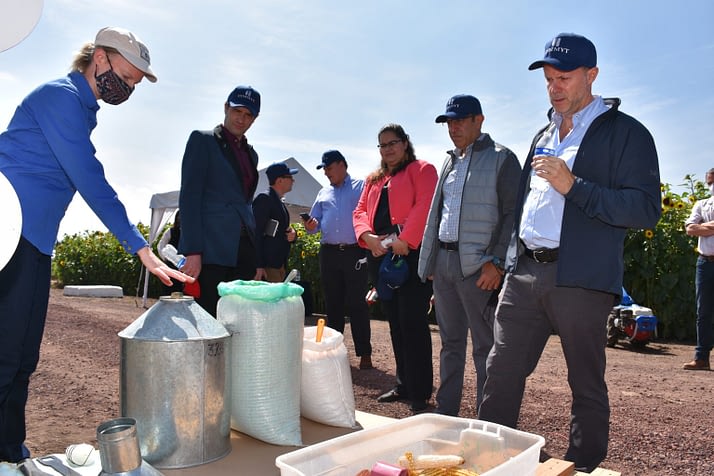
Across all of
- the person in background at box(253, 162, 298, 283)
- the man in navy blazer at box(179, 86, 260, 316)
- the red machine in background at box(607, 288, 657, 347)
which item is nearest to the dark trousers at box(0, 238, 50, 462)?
the man in navy blazer at box(179, 86, 260, 316)

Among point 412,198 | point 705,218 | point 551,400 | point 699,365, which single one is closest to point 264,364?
point 412,198

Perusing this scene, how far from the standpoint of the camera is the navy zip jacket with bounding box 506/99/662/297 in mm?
2336

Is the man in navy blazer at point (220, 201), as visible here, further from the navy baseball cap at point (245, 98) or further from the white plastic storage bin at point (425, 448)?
the white plastic storage bin at point (425, 448)

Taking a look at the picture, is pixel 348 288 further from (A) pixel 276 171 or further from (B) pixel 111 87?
(B) pixel 111 87

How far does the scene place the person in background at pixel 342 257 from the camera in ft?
18.4

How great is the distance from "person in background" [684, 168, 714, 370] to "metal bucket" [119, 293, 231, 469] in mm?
6132

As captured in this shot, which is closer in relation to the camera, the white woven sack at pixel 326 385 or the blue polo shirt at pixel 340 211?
the white woven sack at pixel 326 385

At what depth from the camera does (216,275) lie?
11.2 feet

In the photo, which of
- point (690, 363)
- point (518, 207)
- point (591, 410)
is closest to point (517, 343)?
point (591, 410)

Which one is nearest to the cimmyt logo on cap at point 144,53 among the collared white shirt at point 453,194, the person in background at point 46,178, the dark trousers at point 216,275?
A: the person in background at point 46,178

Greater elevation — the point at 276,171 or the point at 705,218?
the point at 276,171

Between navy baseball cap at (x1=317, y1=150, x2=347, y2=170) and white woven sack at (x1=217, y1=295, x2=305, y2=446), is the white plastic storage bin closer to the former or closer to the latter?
white woven sack at (x1=217, y1=295, x2=305, y2=446)

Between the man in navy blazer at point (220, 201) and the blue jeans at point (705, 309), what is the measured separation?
5.09 m

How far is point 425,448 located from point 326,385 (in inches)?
19.5
